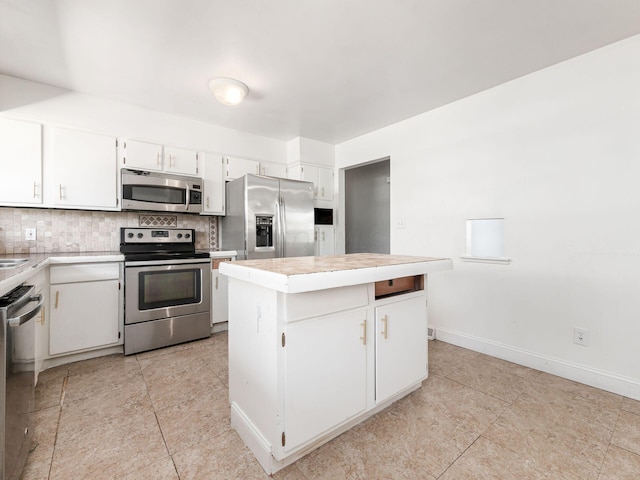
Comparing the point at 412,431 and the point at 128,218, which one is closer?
the point at 412,431

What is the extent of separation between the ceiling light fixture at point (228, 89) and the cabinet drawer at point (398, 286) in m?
2.14

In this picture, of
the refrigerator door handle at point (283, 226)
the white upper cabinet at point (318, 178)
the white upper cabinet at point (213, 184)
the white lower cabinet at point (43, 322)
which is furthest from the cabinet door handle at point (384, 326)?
the white upper cabinet at point (318, 178)

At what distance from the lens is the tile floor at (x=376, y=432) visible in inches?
54.1

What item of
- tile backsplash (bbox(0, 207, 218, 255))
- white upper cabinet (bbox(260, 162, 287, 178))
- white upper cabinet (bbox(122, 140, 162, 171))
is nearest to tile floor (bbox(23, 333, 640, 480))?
tile backsplash (bbox(0, 207, 218, 255))

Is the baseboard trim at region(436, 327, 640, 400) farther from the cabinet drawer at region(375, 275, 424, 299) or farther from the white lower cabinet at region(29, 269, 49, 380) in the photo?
the white lower cabinet at region(29, 269, 49, 380)

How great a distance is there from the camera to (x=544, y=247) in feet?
7.87

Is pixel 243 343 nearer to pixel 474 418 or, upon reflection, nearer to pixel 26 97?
pixel 474 418

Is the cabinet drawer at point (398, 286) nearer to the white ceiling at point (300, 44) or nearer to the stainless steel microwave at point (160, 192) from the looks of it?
the white ceiling at point (300, 44)

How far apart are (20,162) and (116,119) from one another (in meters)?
0.89

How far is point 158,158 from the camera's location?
320cm

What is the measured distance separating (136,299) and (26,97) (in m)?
2.03

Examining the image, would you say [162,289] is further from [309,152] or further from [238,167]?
[309,152]

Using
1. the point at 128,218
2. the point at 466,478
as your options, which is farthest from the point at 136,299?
the point at 466,478

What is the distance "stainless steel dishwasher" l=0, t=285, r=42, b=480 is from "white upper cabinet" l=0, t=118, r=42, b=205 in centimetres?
166
